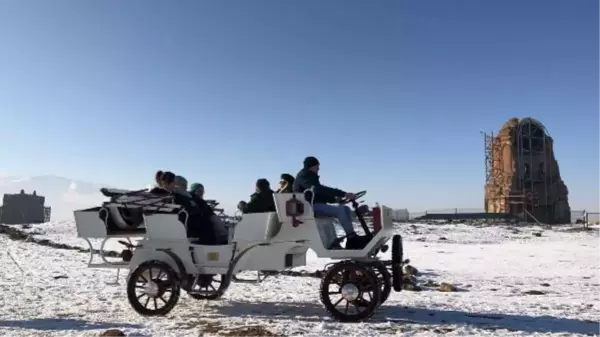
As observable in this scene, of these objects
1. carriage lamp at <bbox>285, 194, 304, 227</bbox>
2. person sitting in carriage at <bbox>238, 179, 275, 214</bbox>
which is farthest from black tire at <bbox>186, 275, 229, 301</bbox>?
carriage lamp at <bbox>285, 194, 304, 227</bbox>

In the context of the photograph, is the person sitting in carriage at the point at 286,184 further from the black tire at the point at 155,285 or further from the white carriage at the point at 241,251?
the black tire at the point at 155,285

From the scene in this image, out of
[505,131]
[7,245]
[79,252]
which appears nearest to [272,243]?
[79,252]

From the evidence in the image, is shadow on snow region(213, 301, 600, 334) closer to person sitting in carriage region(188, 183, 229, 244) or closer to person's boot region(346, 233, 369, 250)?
person's boot region(346, 233, 369, 250)

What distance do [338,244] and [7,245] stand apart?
57.0 ft

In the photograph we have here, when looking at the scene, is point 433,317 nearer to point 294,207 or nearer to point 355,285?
point 355,285

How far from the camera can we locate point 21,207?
51.1 metres

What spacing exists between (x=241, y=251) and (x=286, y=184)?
118 cm

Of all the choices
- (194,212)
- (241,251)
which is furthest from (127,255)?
(241,251)

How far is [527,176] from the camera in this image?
55.3m

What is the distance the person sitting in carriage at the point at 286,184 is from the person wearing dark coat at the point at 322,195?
1.02ft

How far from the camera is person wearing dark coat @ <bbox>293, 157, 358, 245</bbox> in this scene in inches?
289

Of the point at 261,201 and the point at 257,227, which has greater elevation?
the point at 261,201

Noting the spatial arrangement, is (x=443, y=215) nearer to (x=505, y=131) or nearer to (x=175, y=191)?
(x=505, y=131)

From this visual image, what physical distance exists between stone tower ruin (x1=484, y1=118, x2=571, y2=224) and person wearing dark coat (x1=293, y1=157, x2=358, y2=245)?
50.1 meters
